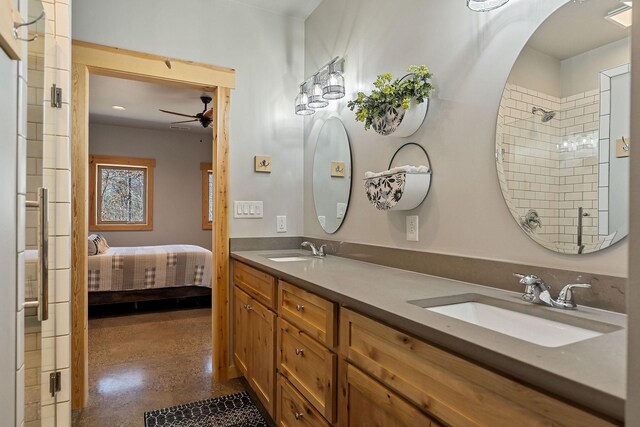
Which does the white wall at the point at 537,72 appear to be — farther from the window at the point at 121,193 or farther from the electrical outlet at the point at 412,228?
the window at the point at 121,193

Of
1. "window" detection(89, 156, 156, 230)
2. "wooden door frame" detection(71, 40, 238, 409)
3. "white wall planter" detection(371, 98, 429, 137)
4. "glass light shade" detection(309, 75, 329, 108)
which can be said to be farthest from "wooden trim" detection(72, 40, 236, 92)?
"window" detection(89, 156, 156, 230)

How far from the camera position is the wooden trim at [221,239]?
104 inches

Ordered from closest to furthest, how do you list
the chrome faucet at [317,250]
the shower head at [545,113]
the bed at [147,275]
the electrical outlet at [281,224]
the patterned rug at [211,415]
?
the shower head at [545,113]
the patterned rug at [211,415]
the chrome faucet at [317,250]
the electrical outlet at [281,224]
the bed at [147,275]

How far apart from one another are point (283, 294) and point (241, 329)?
2.75ft

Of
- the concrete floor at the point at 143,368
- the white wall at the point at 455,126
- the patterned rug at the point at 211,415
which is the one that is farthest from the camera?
the concrete floor at the point at 143,368

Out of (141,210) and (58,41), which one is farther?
(141,210)

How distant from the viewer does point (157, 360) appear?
296 centimetres

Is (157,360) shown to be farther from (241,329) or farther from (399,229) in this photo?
(399,229)

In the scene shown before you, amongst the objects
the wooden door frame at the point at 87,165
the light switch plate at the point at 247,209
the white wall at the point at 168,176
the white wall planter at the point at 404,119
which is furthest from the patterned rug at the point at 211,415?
the white wall at the point at 168,176

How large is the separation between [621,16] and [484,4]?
1.38 feet

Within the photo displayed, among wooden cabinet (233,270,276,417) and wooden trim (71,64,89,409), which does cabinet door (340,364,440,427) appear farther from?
wooden trim (71,64,89,409)

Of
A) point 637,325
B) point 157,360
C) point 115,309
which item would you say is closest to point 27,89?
point 637,325

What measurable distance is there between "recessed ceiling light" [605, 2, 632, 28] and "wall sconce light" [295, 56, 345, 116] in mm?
1370

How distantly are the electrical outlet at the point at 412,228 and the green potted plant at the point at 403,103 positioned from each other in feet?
1.32
